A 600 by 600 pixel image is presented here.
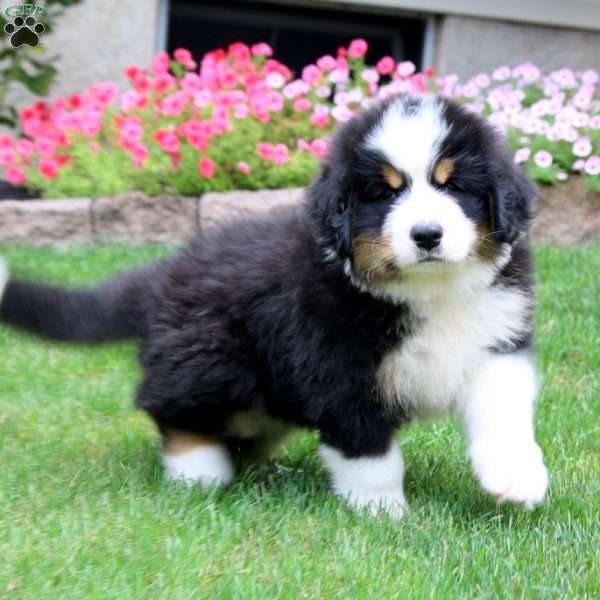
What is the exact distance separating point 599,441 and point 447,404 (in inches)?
39.8

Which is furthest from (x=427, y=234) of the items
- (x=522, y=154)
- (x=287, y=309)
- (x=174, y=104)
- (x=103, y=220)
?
(x=174, y=104)

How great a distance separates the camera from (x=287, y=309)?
11.8 ft

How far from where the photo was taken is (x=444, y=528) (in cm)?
334

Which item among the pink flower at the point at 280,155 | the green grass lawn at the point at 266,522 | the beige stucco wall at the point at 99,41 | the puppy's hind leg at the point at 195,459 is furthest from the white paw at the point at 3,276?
the beige stucco wall at the point at 99,41

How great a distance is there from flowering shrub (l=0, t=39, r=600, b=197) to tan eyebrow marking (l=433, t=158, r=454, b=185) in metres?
4.27

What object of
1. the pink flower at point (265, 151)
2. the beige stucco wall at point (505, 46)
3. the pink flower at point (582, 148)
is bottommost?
the pink flower at point (265, 151)

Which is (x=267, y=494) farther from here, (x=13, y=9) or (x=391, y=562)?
(x=13, y=9)

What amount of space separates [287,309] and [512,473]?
85cm

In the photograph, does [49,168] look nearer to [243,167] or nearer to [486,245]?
[243,167]

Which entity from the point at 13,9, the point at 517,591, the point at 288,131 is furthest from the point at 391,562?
the point at 13,9

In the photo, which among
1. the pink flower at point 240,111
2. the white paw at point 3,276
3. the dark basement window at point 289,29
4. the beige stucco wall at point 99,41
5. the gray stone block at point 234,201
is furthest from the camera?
the dark basement window at point 289,29

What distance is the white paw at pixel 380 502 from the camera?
346 centimetres

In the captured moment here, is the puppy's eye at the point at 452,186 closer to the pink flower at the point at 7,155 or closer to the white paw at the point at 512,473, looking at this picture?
the white paw at the point at 512,473

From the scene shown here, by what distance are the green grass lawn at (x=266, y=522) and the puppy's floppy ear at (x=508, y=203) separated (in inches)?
33.8
